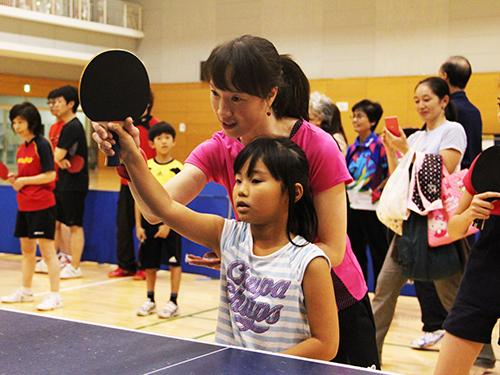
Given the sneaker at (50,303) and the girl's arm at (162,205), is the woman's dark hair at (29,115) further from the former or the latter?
the girl's arm at (162,205)

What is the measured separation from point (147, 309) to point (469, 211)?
2931 mm

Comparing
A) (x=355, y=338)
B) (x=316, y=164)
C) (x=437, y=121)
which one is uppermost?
(x=437, y=121)

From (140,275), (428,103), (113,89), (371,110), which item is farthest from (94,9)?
(113,89)

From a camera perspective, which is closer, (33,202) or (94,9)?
(33,202)

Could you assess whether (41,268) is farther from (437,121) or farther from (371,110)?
(437,121)

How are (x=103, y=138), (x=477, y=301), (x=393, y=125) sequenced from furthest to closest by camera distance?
(x=393, y=125), (x=477, y=301), (x=103, y=138)

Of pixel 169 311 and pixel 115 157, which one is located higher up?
pixel 115 157

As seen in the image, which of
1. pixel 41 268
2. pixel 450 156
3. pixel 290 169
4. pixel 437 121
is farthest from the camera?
pixel 41 268

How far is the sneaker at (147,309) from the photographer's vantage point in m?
4.51

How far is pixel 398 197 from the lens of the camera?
3.16 metres

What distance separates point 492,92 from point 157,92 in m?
8.67

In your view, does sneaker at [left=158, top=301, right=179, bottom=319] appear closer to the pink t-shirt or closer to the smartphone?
the smartphone

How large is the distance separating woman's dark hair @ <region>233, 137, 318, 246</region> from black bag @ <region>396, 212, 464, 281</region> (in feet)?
5.42

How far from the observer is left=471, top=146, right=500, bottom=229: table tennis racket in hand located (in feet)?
6.89
